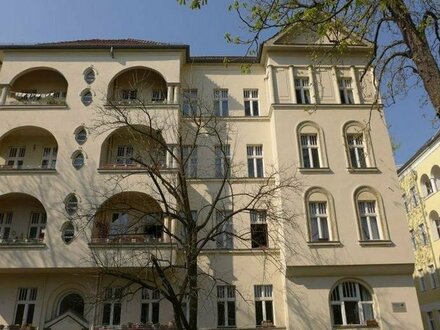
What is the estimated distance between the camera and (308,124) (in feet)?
71.6

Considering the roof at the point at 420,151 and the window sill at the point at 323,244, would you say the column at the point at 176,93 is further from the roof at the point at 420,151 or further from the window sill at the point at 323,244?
the roof at the point at 420,151

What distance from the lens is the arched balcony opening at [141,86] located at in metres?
23.5

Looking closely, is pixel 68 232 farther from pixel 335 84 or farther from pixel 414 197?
pixel 414 197

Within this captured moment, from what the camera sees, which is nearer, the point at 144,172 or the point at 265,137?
the point at 144,172

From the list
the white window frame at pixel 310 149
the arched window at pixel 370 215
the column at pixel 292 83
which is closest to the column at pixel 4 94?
the column at pixel 292 83

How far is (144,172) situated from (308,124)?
865 cm

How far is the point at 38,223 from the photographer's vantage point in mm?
21203

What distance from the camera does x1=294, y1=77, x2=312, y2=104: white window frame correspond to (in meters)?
22.8

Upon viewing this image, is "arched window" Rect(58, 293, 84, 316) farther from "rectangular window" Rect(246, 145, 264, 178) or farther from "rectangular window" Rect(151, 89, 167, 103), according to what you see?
"rectangular window" Rect(151, 89, 167, 103)

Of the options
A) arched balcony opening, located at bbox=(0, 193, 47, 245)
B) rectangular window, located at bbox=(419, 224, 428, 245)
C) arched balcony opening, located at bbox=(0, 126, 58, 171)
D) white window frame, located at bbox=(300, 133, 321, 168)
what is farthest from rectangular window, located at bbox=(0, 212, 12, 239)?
rectangular window, located at bbox=(419, 224, 428, 245)

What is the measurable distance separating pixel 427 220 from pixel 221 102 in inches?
772

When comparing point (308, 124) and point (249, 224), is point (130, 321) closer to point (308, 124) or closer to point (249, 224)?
point (249, 224)

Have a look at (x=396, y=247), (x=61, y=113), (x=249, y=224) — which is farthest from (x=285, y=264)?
(x=61, y=113)

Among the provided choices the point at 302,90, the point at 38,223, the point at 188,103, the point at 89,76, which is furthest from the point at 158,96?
the point at 38,223
